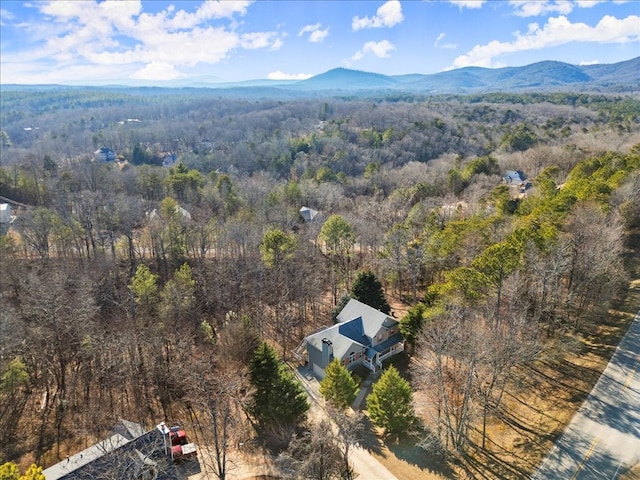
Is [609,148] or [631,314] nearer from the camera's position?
[631,314]

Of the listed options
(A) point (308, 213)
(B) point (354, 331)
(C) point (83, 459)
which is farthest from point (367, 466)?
(A) point (308, 213)

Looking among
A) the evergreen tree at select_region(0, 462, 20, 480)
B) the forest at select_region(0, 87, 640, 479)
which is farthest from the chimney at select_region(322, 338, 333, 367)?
the evergreen tree at select_region(0, 462, 20, 480)

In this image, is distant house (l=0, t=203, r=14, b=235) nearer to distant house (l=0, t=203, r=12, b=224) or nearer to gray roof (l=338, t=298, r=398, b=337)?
distant house (l=0, t=203, r=12, b=224)

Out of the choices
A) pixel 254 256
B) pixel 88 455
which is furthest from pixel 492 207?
pixel 88 455

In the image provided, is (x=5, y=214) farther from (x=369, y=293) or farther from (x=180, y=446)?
(x=369, y=293)

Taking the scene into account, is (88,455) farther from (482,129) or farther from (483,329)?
(482,129)

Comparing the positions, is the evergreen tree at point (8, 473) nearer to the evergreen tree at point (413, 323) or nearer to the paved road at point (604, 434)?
the paved road at point (604, 434)
